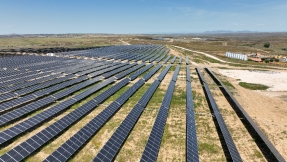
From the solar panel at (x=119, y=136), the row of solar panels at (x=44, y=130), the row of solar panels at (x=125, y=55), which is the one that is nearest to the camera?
the row of solar panels at (x=44, y=130)

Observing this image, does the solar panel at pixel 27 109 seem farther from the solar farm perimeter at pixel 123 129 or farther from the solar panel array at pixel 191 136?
the solar panel array at pixel 191 136

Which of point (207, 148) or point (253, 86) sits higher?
point (207, 148)

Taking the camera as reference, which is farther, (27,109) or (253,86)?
(253,86)

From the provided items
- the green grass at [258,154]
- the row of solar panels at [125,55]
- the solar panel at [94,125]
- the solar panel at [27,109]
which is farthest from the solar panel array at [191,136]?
the row of solar panels at [125,55]

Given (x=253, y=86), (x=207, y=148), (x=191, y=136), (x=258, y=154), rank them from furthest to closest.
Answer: (x=253, y=86), (x=191, y=136), (x=207, y=148), (x=258, y=154)

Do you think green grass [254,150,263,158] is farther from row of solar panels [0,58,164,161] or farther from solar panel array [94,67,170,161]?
row of solar panels [0,58,164,161]

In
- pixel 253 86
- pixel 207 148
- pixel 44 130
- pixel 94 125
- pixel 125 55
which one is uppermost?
pixel 44 130

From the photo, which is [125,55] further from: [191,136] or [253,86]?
[191,136]

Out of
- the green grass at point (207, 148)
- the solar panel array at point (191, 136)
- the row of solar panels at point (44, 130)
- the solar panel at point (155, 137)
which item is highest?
the row of solar panels at point (44, 130)

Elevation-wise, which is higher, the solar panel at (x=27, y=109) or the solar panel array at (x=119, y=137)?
the solar panel at (x=27, y=109)

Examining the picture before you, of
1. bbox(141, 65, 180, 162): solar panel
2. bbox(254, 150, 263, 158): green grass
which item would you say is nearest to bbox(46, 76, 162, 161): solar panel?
bbox(141, 65, 180, 162): solar panel

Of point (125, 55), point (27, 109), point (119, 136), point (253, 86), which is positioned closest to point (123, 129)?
point (119, 136)

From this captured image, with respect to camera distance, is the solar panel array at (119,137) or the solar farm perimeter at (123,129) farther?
the solar farm perimeter at (123,129)
